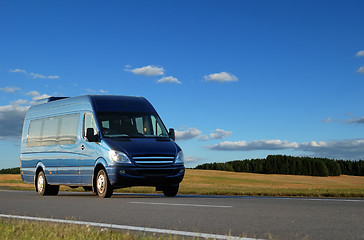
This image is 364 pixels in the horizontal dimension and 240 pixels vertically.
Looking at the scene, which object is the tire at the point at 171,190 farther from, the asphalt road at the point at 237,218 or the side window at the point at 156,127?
the asphalt road at the point at 237,218

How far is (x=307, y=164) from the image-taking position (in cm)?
10094

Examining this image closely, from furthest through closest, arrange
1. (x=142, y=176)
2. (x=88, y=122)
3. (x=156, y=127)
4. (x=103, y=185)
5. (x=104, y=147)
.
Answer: (x=156, y=127) < (x=88, y=122) < (x=103, y=185) < (x=104, y=147) < (x=142, y=176)

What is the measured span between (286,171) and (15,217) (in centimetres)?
9177

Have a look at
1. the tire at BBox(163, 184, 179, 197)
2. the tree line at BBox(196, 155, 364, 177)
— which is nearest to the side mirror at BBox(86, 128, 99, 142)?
the tire at BBox(163, 184, 179, 197)

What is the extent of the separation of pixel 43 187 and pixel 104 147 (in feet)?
15.4

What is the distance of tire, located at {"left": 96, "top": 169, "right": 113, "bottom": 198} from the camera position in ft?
48.5

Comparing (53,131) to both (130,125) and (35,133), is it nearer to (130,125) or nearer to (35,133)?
(35,133)

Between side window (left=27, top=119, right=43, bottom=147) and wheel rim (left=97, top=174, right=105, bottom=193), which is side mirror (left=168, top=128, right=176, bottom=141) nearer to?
wheel rim (left=97, top=174, right=105, bottom=193)

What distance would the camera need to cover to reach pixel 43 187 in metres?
18.4

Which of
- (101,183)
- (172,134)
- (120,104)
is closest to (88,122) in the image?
Answer: (120,104)

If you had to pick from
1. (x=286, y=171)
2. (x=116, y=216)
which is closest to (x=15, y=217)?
(x=116, y=216)

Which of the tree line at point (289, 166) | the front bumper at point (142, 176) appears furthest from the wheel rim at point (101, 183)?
the tree line at point (289, 166)

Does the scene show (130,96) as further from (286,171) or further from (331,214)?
(286,171)

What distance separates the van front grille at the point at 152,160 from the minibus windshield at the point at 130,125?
3.09 feet
